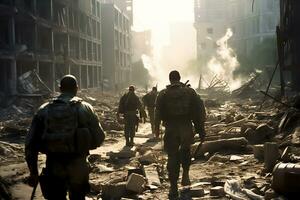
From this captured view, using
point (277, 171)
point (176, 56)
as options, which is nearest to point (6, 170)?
point (277, 171)

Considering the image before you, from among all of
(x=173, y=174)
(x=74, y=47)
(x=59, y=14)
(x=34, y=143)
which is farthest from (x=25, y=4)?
(x=34, y=143)

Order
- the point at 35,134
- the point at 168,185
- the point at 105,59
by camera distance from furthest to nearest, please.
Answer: the point at 105,59 < the point at 168,185 < the point at 35,134

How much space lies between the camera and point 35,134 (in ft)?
12.8

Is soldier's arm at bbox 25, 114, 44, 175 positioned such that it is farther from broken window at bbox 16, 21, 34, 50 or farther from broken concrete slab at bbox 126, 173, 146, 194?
broken window at bbox 16, 21, 34, 50

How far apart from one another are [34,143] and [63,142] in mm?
297

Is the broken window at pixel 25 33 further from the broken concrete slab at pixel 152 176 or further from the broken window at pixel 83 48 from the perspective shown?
the broken concrete slab at pixel 152 176

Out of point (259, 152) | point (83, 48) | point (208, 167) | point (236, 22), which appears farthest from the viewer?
point (236, 22)

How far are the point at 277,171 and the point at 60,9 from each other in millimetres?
34623

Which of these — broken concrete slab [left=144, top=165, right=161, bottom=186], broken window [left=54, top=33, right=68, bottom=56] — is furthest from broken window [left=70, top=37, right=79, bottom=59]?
broken concrete slab [left=144, top=165, right=161, bottom=186]

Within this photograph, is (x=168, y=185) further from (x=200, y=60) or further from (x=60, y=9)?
(x=200, y=60)

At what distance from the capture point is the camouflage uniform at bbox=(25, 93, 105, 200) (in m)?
3.90

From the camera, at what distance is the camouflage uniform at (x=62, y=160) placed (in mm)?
3901

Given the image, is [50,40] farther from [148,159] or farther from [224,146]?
[148,159]

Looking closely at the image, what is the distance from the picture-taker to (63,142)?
3.86m
